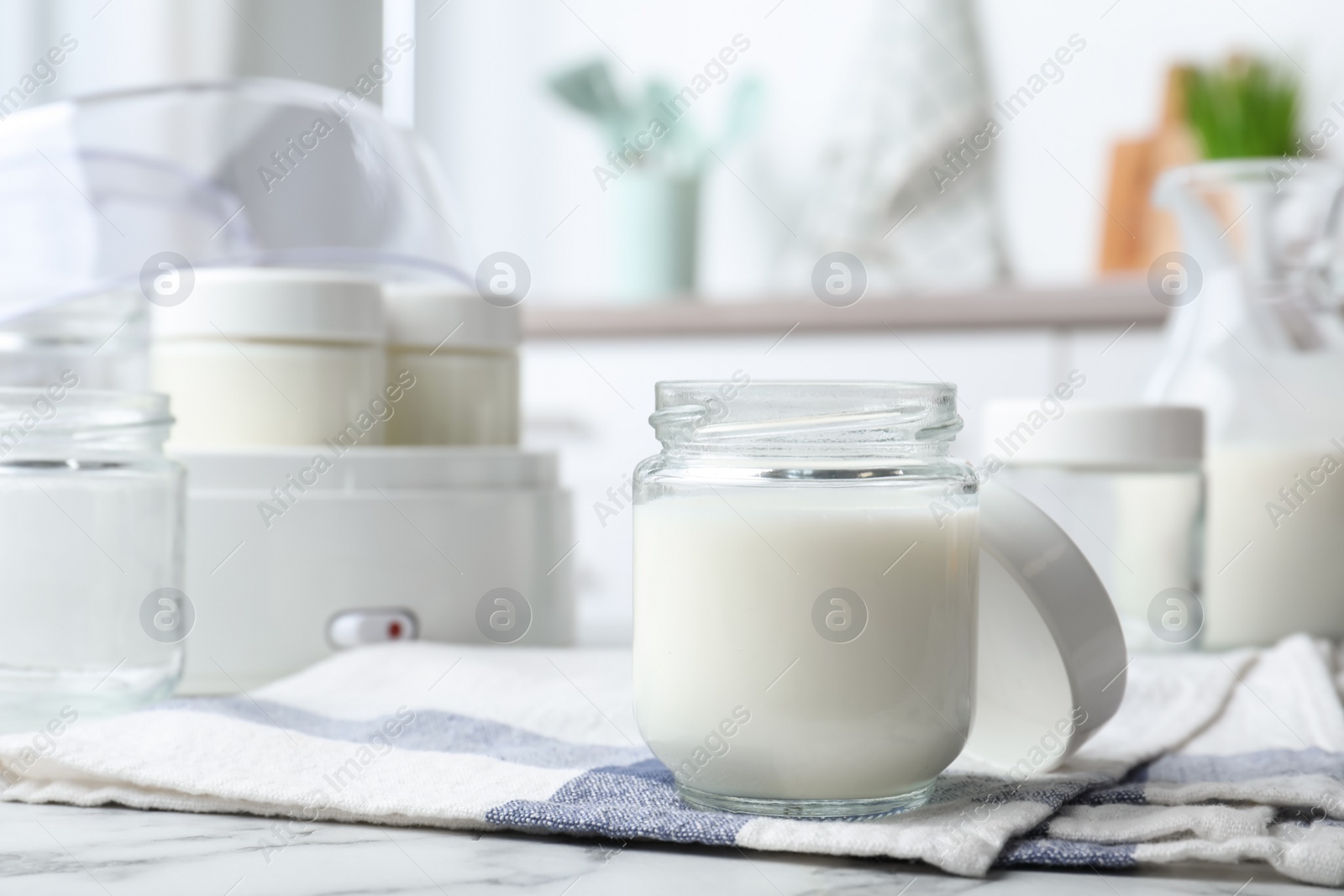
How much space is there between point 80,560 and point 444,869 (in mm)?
324

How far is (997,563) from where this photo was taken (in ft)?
1.82

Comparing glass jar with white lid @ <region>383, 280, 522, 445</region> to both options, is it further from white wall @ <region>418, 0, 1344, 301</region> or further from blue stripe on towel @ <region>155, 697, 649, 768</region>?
white wall @ <region>418, 0, 1344, 301</region>

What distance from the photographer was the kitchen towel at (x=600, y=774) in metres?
0.45

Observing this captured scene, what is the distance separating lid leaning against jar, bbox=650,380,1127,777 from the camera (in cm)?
50

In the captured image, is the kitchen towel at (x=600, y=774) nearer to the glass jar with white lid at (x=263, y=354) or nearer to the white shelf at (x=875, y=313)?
the glass jar with white lid at (x=263, y=354)

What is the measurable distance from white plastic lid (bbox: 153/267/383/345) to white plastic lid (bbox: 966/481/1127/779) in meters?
0.45

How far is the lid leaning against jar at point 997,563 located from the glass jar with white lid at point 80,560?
32 centimetres

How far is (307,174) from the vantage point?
100cm

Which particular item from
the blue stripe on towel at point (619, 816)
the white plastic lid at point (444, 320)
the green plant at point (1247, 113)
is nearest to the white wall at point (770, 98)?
the green plant at point (1247, 113)

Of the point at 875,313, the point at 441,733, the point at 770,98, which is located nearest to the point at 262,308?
the point at 441,733

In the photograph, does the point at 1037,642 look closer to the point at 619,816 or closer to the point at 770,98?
the point at 619,816

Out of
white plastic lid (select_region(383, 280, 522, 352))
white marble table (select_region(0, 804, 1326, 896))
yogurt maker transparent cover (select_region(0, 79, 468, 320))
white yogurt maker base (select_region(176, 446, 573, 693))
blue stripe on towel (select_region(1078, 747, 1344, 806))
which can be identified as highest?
yogurt maker transparent cover (select_region(0, 79, 468, 320))

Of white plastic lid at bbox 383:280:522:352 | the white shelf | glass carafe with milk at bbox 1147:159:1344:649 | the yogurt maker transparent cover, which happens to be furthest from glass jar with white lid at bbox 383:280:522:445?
the white shelf

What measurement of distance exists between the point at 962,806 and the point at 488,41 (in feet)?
7.73
